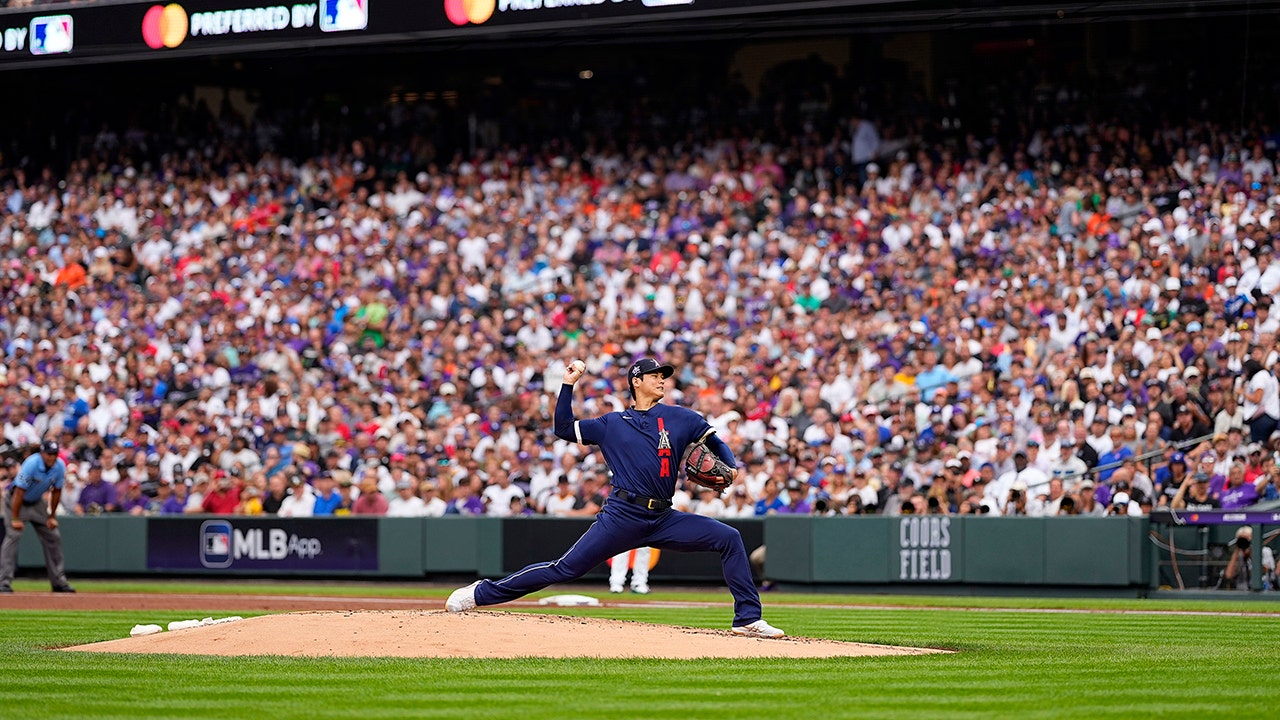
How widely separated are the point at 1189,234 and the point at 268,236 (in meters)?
15.4

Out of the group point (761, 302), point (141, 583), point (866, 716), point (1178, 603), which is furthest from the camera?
point (761, 302)

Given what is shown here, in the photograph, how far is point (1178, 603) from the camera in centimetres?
1664

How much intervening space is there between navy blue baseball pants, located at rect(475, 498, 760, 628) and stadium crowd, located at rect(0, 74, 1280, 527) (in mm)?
9328

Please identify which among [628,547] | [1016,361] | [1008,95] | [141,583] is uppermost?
[1008,95]

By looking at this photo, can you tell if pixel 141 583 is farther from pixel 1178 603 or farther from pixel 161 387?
pixel 1178 603

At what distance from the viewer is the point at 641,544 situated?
10297mm

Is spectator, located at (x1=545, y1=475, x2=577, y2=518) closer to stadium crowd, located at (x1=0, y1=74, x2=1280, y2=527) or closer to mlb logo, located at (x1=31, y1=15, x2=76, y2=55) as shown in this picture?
stadium crowd, located at (x1=0, y1=74, x2=1280, y2=527)

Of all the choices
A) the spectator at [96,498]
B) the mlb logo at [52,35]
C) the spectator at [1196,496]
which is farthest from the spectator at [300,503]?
the spectator at [1196,496]

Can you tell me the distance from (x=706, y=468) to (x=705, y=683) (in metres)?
2.45

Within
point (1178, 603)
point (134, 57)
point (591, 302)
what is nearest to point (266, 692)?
point (1178, 603)

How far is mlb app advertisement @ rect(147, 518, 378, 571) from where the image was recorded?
73.3ft

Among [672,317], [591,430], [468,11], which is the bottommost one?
[591,430]

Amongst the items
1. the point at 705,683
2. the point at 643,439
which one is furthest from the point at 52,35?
the point at 705,683

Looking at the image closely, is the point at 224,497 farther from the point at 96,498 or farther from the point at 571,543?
the point at 571,543
